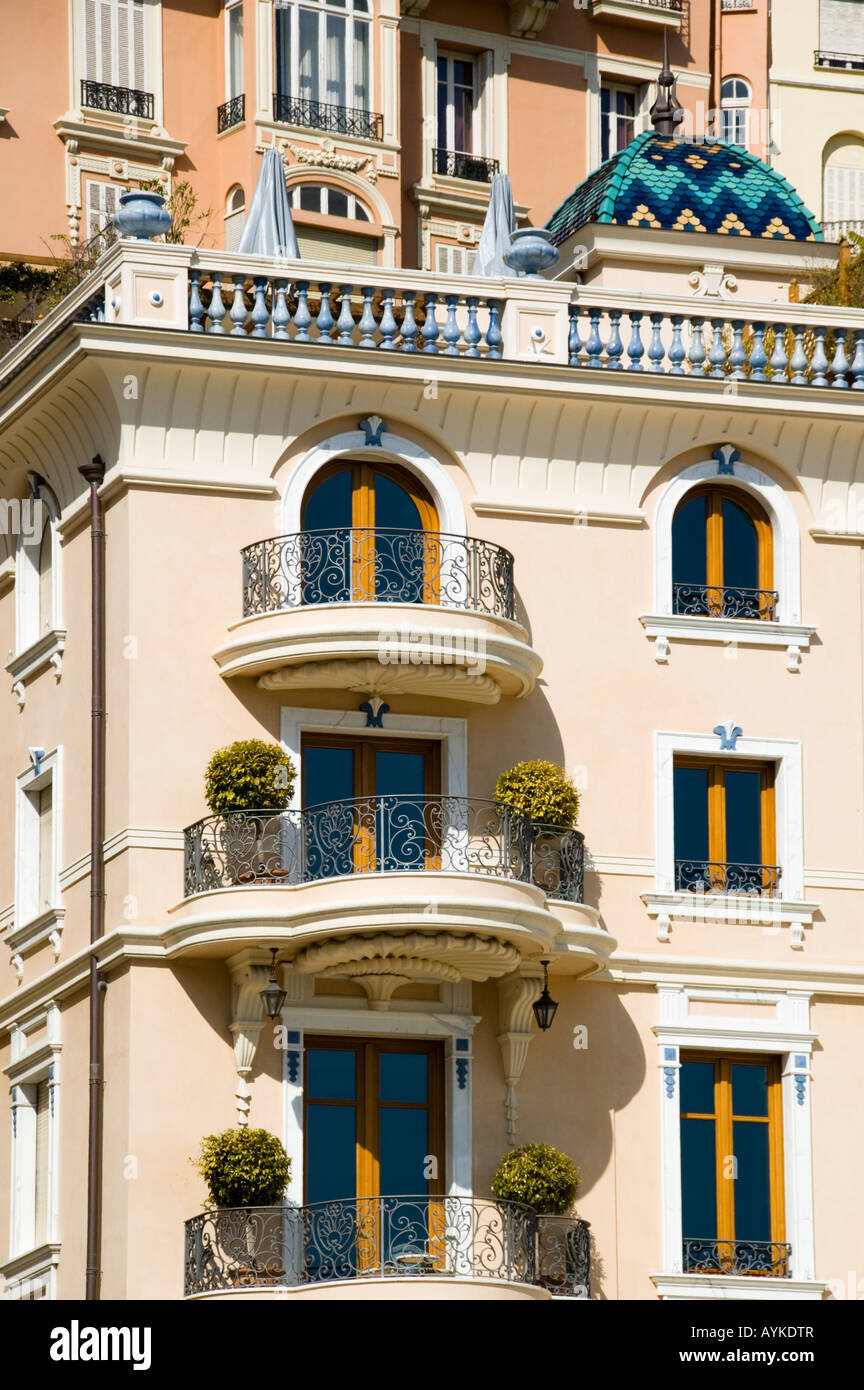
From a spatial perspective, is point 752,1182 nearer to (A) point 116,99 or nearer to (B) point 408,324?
(B) point 408,324

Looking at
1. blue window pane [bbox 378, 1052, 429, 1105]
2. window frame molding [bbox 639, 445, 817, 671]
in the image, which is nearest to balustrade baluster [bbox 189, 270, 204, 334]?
window frame molding [bbox 639, 445, 817, 671]

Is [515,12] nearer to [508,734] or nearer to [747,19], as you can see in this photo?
[747,19]

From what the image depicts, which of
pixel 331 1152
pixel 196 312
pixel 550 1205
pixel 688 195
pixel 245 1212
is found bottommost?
pixel 245 1212

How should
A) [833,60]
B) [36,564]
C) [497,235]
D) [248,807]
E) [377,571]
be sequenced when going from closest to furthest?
[248,807] < [377,571] < [36,564] < [497,235] < [833,60]

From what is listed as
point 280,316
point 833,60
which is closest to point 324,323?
point 280,316

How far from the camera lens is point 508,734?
3725cm

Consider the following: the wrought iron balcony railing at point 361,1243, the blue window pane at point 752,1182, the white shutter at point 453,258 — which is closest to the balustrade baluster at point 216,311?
the wrought iron balcony railing at point 361,1243

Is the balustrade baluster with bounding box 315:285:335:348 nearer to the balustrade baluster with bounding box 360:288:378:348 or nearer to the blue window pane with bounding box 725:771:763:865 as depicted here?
the balustrade baluster with bounding box 360:288:378:348

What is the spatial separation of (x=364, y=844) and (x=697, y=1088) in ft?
15.4

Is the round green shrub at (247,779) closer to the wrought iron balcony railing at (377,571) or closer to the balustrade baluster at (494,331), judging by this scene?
the wrought iron balcony railing at (377,571)

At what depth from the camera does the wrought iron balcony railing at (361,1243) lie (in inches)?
1339

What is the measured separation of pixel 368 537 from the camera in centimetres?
3691

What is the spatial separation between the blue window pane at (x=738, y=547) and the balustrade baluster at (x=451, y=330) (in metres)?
3.76

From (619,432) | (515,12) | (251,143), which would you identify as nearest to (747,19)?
(515,12)
